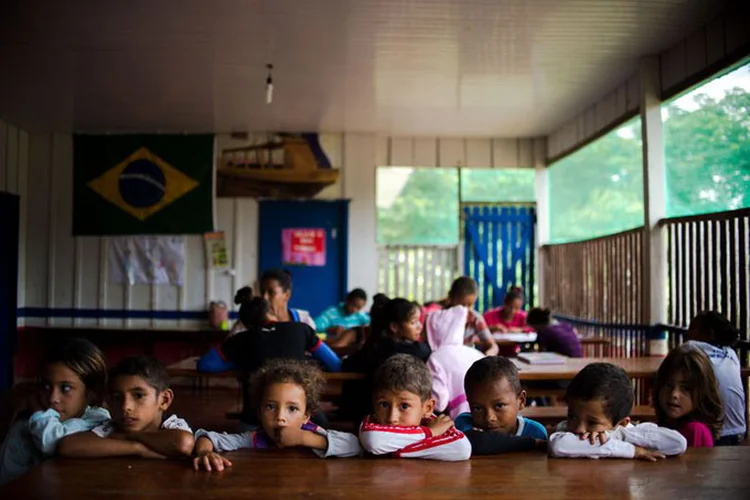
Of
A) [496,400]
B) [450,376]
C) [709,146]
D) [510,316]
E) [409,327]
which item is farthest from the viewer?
[510,316]

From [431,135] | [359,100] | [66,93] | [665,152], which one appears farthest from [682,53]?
[66,93]

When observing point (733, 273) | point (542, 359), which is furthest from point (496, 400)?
point (733, 273)

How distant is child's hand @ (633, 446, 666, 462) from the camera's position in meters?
1.96

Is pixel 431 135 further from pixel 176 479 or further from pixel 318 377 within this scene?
pixel 176 479

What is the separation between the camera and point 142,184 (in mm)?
9094

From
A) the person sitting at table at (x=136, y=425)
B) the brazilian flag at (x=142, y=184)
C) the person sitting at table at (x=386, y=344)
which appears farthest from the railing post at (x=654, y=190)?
the brazilian flag at (x=142, y=184)

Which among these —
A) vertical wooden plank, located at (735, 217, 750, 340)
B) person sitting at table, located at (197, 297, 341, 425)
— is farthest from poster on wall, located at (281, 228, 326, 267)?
vertical wooden plank, located at (735, 217, 750, 340)

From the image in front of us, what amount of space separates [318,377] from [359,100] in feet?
18.0

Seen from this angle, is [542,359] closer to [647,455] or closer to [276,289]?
[276,289]

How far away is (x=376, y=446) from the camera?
2.00 m

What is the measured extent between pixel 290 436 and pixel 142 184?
25.1 ft

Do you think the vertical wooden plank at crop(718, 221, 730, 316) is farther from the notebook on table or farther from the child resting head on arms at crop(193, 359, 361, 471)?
the child resting head on arms at crop(193, 359, 361, 471)

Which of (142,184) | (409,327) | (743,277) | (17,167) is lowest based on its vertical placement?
(409,327)

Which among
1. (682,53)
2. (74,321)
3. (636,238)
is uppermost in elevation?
(682,53)
